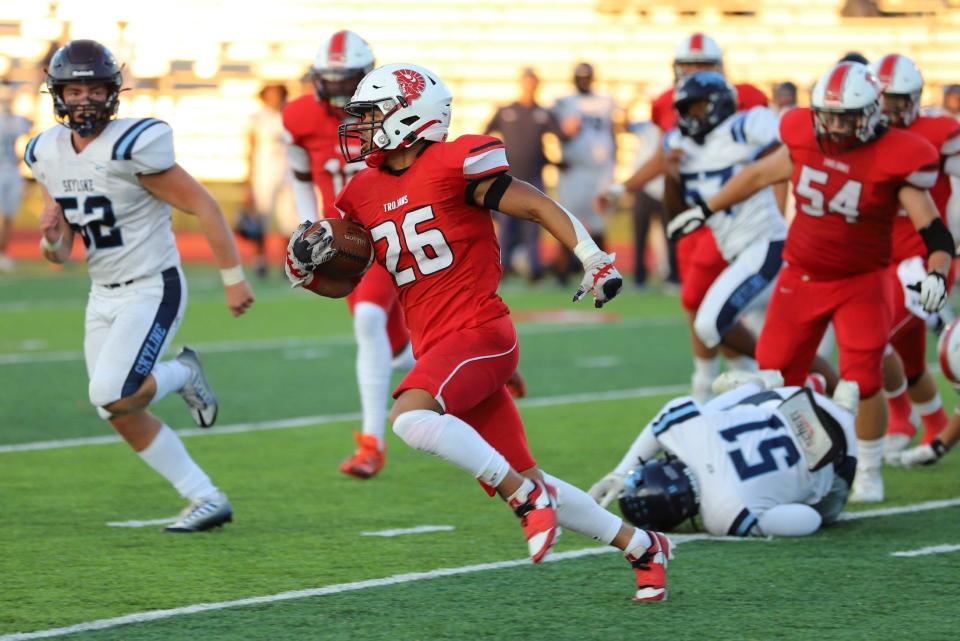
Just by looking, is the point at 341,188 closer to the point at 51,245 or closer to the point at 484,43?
the point at 51,245

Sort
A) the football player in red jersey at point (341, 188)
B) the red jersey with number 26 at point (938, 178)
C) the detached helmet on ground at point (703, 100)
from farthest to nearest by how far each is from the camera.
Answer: the detached helmet on ground at point (703, 100), the football player in red jersey at point (341, 188), the red jersey with number 26 at point (938, 178)

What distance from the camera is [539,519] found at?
4480mm

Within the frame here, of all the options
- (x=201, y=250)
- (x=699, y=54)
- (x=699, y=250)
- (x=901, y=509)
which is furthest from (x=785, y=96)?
(x=201, y=250)

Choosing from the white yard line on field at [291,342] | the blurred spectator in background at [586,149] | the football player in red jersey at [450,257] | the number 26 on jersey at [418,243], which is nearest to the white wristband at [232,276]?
the football player in red jersey at [450,257]

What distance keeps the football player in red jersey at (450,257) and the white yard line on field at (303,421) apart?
3348 millimetres

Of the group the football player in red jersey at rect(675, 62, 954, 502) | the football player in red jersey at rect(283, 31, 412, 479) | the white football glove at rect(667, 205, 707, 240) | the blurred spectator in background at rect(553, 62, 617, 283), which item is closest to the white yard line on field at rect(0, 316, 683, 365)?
the blurred spectator in background at rect(553, 62, 617, 283)

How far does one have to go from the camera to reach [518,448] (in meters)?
4.74

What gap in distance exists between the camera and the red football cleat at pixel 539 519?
443 cm

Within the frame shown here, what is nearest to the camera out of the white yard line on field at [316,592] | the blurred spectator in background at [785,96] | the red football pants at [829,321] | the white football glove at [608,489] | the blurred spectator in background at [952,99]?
the white yard line on field at [316,592]

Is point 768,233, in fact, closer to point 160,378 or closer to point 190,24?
point 160,378

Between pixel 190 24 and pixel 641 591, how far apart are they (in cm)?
1979

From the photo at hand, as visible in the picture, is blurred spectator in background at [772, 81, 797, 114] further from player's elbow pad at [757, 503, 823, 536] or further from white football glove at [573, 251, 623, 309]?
white football glove at [573, 251, 623, 309]

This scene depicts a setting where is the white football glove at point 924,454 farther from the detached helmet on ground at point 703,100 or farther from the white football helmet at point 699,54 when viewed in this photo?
the white football helmet at point 699,54

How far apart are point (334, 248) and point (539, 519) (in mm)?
981
